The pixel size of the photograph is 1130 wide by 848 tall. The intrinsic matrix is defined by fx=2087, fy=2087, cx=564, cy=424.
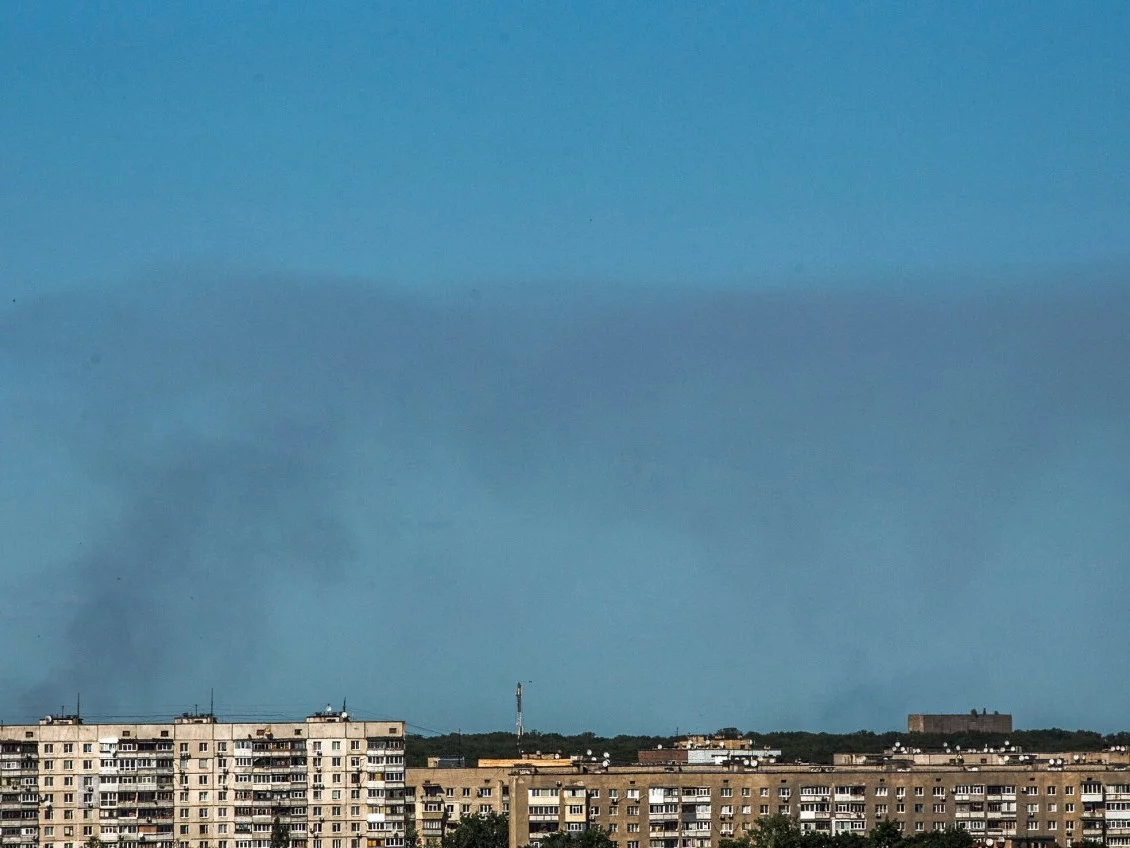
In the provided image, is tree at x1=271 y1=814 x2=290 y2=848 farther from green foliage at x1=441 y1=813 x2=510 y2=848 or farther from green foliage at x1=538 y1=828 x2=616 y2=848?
green foliage at x1=538 y1=828 x2=616 y2=848

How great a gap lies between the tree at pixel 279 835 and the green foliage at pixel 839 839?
1220 inches

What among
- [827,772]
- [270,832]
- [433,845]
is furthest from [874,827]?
[270,832]

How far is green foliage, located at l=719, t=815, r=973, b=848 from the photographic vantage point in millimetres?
116500

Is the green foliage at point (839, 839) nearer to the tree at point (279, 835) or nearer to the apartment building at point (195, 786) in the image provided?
Result: the apartment building at point (195, 786)

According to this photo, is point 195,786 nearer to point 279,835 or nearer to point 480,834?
point 279,835

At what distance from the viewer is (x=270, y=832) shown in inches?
5512

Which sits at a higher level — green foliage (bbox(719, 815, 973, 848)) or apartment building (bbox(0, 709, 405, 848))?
apartment building (bbox(0, 709, 405, 848))

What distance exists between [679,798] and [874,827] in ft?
40.4

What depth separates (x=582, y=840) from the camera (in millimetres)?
122062

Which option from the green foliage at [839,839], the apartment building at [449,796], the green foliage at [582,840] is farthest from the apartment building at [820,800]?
the apartment building at [449,796]

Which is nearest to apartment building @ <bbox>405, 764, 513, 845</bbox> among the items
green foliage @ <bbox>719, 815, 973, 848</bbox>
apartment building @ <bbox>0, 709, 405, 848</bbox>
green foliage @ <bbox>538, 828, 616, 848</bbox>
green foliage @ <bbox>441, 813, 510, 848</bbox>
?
green foliage @ <bbox>441, 813, 510, 848</bbox>

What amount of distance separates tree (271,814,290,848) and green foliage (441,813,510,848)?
449 inches

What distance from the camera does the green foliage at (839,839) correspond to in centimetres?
11650

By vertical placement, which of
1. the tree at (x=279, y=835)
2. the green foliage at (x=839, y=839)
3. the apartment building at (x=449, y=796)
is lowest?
the green foliage at (x=839, y=839)
